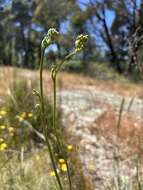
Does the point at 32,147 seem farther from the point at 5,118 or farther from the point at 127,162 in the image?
the point at 127,162

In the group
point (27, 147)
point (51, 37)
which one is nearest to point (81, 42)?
point (51, 37)

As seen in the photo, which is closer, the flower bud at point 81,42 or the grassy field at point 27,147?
the flower bud at point 81,42

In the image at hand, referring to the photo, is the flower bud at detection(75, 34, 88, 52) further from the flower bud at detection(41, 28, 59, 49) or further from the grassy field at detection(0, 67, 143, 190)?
the grassy field at detection(0, 67, 143, 190)

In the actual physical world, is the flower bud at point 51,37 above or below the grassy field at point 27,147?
above

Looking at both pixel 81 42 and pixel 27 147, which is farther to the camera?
pixel 27 147

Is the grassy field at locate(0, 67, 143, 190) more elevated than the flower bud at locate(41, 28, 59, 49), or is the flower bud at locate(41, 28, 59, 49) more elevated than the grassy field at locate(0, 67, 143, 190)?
the flower bud at locate(41, 28, 59, 49)

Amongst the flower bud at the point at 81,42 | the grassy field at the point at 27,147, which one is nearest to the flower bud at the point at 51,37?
the flower bud at the point at 81,42

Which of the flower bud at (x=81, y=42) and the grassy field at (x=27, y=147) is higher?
the flower bud at (x=81, y=42)

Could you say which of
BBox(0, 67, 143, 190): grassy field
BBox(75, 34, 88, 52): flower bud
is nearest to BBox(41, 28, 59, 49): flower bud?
BBox(75, 34, 88, 52): flower bud

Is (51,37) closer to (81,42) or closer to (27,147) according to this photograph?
(81,42)

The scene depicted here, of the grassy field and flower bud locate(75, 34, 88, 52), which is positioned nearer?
flower bud locate(75, 34, 88, 52)

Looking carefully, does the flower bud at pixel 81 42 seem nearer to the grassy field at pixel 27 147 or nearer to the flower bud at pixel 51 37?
the flower bud at pixel 51 37
